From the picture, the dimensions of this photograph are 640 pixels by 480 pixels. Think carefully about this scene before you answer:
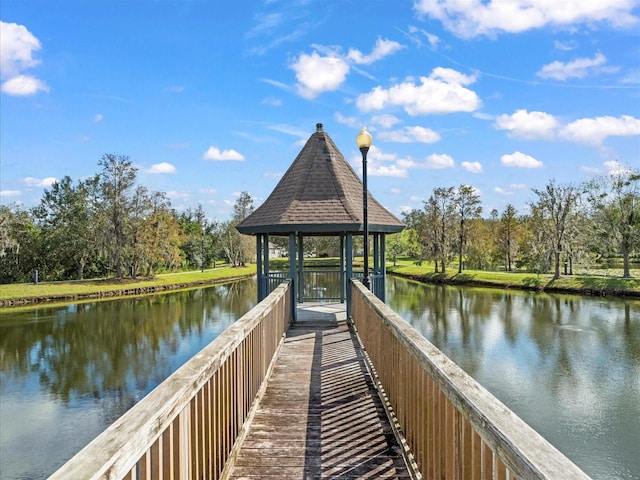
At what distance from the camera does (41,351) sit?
14.8 m

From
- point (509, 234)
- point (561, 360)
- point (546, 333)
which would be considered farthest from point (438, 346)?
point (509, 234)

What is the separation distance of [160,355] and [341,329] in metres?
8.45

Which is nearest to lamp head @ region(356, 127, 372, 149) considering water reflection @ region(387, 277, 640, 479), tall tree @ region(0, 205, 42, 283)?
water reflection @ region(387, 277, 640, 479)

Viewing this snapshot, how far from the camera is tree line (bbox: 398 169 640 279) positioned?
1203 inches

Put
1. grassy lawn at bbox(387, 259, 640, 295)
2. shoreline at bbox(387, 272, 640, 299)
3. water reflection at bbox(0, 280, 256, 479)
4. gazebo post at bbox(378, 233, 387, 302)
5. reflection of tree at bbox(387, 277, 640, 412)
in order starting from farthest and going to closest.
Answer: grassy lawn at bbox(387, 259, 640, 295)
shoreline at bbox(387, 272, 640, 299)
reflection of tree at bbox(387, 277, 640, 412)
gazebo post at bbox(378, 233, 387, 302)
water reflection at bbox(0, 280, 256, 479)

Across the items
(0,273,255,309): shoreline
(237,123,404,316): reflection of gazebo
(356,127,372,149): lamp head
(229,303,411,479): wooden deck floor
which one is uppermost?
(356,127,372,149): lamp head

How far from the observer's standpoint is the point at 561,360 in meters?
12.8

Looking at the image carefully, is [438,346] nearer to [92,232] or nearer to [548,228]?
Result: [548,228]

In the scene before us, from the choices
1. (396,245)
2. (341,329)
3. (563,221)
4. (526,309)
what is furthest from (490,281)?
(341,329)

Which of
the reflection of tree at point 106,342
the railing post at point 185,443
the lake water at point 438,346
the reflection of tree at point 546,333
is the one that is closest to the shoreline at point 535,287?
the reflection of tree at point 546,333

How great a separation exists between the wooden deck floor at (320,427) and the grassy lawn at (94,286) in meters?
25.2

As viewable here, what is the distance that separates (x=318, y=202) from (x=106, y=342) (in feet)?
35.4

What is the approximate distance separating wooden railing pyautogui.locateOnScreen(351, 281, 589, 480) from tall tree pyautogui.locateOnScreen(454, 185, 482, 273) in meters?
34.6

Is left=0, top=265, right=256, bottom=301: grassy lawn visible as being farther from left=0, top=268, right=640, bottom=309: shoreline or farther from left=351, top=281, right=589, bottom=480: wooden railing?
left=351, top=281, right=589, bottom=480: wooden railing
